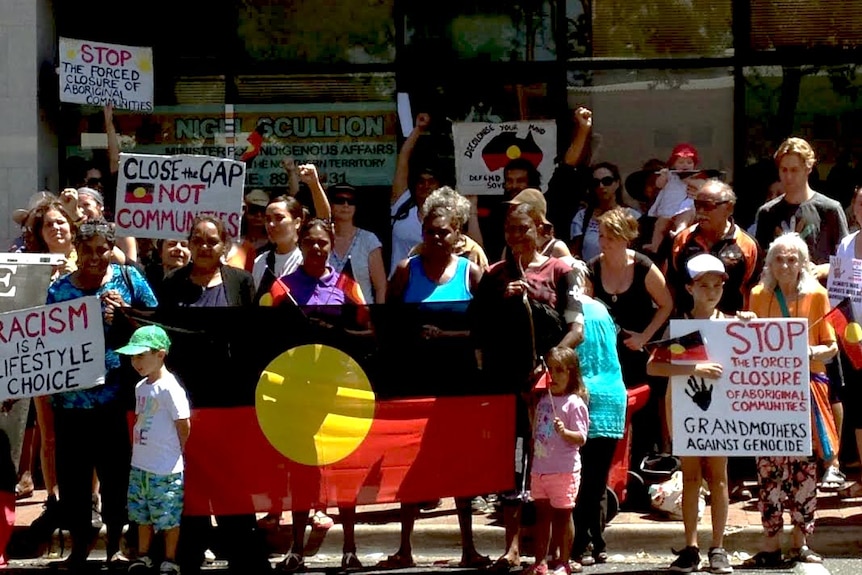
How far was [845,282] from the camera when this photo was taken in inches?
371

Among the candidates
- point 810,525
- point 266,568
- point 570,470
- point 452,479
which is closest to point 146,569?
point 266,568

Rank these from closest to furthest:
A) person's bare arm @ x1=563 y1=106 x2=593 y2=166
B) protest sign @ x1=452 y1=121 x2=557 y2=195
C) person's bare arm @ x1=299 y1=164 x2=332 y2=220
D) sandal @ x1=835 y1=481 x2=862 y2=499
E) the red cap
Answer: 1. sandal @ x1=835 y1=481 x2=862 y2=499
2. person's bare arm @ x1=299 y1=164 x2=332 y2=220
3. person's bare arm @ x1=563 y1=106 x2=593 y2=166
4. the red cap
5. protest sign @ x1=452 y1=121 x2=557 y2=195

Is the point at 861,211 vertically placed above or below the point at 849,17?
below

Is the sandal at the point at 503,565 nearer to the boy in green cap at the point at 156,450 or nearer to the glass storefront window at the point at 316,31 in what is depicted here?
the boy in green cap at the point at 156,450

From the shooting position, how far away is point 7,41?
11.7 meters

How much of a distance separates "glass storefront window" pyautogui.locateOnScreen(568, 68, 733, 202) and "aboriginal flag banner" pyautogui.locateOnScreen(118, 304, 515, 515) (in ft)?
13.9

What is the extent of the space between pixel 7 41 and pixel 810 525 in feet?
22.8

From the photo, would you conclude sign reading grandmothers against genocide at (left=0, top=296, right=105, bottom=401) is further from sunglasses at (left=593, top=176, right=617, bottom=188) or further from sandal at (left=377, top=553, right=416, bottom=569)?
sunglasses at (left=593, top=176, right=617, bottom=188)

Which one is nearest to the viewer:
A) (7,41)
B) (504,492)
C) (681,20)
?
(504,492)

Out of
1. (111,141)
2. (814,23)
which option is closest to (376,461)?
(111,141)

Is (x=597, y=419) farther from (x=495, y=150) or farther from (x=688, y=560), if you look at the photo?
(x=495, y=150)

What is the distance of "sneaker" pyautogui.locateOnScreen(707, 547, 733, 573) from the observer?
835 cm

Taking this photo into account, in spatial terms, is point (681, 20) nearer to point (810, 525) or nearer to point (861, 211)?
point (861, 211)

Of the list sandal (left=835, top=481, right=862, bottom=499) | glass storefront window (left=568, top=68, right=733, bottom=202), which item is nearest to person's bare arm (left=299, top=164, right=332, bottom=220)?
glass storefront window (left=568, top=68, right=733, bottom=202)
